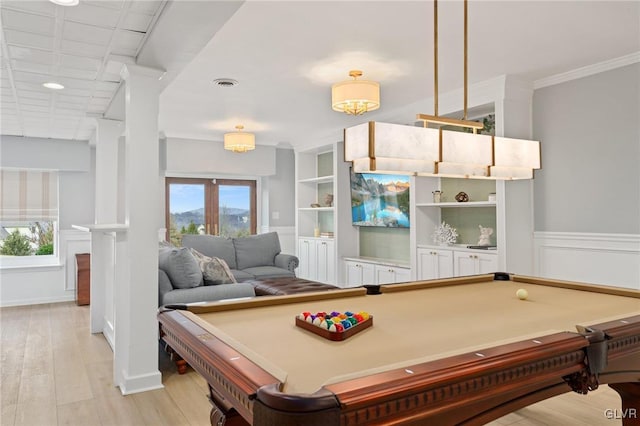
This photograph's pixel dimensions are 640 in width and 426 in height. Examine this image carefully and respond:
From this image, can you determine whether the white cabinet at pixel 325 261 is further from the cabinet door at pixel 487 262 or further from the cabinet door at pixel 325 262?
the cabinet door at pixel 487 262

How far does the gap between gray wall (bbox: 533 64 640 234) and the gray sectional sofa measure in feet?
9.66

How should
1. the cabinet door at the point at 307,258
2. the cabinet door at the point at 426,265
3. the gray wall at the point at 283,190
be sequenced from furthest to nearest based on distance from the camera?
the gray wall at the point at 283,190 → the cabinet door at the point at 307,258 → the cabinet door at the point at 426,265

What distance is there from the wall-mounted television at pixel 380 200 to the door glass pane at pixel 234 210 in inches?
92.8

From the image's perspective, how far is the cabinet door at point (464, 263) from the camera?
436cm

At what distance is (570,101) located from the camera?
3.90 m

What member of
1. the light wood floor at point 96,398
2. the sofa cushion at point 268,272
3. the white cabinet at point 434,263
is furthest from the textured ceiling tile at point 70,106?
the white cabinet at point 434,263

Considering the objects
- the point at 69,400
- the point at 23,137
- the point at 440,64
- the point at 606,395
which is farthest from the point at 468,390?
the point at 23,137

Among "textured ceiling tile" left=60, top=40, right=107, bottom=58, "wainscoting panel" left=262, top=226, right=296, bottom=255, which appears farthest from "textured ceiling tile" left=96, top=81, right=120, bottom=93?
"wainscoting panel" left=262, top=226, right=296, bottom=255

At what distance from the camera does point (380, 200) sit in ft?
20.9

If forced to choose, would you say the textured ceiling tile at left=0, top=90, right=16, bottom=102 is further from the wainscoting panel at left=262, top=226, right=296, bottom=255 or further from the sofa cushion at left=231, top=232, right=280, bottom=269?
the wainscoting panel at left=262, top=226, right=296, bottom=255

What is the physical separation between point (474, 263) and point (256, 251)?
3159 mm

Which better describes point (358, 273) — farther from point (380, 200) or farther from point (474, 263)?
point (474, 263)

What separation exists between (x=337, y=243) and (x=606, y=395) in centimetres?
416

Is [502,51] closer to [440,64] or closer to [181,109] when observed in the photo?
[440,64]
